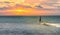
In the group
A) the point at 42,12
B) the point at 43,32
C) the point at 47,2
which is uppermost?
the point at 47,2

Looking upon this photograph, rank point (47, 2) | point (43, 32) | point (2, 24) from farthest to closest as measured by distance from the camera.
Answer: point (47, 2), point (2, 24), point (43, 32)

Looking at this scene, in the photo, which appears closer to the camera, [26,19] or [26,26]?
[26,26]

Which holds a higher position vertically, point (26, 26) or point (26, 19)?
point (26, 19)

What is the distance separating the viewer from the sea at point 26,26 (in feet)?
6.24

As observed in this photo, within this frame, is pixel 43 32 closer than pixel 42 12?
Yes

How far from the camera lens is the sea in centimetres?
190

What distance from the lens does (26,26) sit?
2.05 metres

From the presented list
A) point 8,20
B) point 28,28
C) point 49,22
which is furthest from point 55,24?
point 8,20

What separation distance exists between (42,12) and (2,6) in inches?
25.7

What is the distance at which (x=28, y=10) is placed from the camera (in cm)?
224

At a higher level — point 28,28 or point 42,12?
point 42,12

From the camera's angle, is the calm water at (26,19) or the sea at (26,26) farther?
the calm water at (26,19)

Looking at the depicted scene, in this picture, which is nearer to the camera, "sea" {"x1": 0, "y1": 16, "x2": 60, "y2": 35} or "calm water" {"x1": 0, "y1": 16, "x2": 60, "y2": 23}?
"sea" {"x1": 0, "y1": 16, "x2": 60, "y2": 35}

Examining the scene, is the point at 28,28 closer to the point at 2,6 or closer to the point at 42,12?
the point at 42,12
